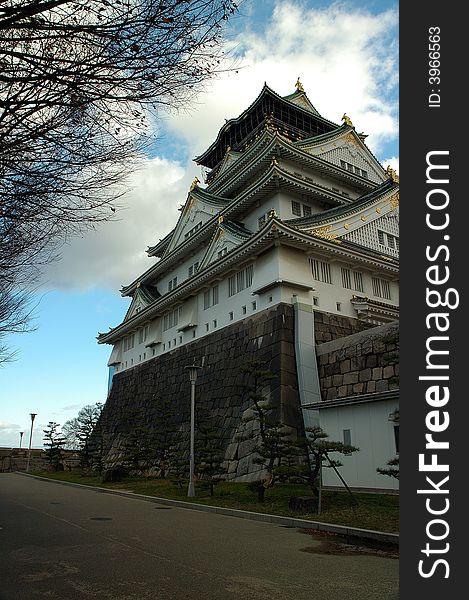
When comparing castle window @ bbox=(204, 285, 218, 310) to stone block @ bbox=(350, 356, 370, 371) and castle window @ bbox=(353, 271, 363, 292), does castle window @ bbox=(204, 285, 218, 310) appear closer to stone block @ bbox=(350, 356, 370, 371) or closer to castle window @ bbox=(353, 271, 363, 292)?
castle window @ bbox=(353, 271, 363, 292)

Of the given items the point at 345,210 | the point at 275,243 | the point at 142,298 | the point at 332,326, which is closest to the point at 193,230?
the point at 142,298

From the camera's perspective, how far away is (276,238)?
19.8 metres

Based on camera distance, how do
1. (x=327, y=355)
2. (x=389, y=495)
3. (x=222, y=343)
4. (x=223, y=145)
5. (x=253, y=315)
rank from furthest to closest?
(x=223, y=145), (x=222, y=343), (x=253, y=315), (x=327, y=355), (x=389, y=495)

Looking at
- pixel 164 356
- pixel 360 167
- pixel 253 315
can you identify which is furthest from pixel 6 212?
pixel 360 167

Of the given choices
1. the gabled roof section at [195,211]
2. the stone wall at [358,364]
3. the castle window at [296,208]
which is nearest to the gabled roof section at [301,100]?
the gabled roof section at [195,211]

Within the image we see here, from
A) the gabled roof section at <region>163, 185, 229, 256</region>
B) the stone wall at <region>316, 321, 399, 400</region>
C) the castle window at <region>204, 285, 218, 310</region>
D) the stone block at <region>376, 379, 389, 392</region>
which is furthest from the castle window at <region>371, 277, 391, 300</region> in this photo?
the gabled roof section at <region>163, 185, 229, 256</region>

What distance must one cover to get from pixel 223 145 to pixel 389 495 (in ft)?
103

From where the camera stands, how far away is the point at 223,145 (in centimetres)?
3862

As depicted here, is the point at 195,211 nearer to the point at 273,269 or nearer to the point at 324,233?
the point at 324,233

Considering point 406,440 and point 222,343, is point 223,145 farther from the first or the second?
point 406,440

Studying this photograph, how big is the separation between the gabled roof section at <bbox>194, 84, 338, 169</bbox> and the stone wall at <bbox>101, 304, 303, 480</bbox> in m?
17.0

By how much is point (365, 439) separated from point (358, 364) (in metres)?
3.81

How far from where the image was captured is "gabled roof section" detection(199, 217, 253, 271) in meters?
24.2

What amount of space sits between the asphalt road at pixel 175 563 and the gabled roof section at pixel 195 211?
867 inches
